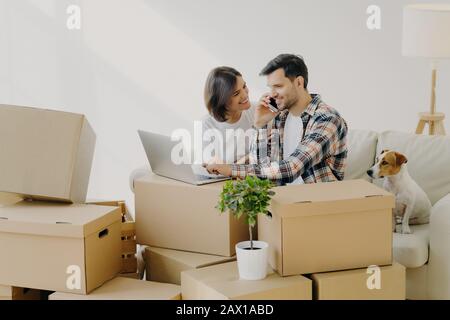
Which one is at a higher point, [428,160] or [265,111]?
[265,111]

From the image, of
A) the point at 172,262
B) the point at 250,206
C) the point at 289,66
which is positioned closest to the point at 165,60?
the point at 289,66

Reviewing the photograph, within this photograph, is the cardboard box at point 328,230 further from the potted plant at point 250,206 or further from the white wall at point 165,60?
the white wall at point 165,60

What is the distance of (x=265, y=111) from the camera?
3080 millimetres

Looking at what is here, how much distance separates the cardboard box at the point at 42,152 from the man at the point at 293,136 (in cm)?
50

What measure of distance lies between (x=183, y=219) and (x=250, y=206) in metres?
0.47

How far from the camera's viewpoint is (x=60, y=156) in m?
2.66

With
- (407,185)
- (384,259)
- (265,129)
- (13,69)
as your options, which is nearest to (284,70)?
(265,129)

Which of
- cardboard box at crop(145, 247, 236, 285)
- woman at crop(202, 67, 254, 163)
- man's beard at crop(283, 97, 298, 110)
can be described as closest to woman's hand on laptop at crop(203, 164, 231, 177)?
cardboard box at crop(145, 247, 236, 285)

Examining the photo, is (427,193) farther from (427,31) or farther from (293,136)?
(427,31)

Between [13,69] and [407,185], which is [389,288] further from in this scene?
[13,69]

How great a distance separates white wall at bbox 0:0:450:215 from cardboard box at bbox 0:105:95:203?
2.08 metres

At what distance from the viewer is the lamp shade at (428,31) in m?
3.61

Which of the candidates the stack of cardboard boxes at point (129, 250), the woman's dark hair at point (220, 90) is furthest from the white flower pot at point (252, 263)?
the woman's dark hair at point (220, 90)

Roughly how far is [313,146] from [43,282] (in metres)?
1.12
